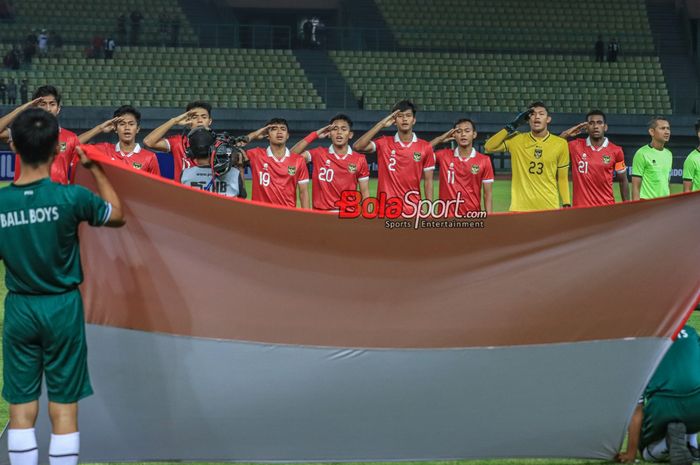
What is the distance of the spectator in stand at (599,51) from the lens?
4275 cm

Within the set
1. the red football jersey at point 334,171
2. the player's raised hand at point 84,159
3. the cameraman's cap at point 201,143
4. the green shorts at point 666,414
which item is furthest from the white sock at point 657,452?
the red football jersey at point 334,171

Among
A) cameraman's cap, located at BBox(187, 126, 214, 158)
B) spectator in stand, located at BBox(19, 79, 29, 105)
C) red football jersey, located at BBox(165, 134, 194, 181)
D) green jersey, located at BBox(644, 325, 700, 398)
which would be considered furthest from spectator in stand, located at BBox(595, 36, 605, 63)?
green jersey, located at BBox(644, 325, 700, 398)

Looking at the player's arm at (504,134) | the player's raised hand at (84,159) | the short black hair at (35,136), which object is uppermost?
the player's arm at (504,134)

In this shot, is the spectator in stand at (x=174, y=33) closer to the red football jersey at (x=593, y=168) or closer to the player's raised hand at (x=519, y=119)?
the red football jersey at (x=593, y=168)

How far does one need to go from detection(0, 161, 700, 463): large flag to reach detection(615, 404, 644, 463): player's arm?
26 cm

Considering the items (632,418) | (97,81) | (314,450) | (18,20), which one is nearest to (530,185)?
(632,418)

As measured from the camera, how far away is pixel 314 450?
239 inches

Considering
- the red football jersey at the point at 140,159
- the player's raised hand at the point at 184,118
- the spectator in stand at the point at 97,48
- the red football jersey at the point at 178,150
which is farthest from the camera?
the spectator in stand at the point at 97,48

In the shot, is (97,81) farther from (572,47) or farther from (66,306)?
(66,306)

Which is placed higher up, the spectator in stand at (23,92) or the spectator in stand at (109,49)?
the spectator in stand at (109,49)

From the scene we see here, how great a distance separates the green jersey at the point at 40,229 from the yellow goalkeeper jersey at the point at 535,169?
7543 millimetres

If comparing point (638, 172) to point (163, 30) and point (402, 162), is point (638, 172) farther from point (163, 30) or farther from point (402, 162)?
point (163, 30)

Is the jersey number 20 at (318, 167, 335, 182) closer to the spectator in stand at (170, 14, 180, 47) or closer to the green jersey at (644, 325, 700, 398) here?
the green jersey at (644, 325, 700, 398)

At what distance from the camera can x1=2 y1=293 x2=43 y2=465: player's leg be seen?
201 inches
